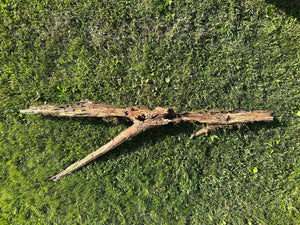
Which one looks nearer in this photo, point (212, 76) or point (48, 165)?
point (212, 76)

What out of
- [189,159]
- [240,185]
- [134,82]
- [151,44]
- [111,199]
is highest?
[151,44]

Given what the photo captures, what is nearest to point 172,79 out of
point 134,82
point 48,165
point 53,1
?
point 134,82

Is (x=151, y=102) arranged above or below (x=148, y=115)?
below

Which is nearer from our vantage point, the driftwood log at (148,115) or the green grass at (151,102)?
the driftwood log at (148,115)

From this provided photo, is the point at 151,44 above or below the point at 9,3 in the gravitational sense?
below

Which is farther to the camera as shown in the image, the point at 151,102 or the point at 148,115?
the point at 151,102

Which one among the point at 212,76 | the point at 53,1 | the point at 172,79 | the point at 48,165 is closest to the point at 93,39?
the point at 53,1

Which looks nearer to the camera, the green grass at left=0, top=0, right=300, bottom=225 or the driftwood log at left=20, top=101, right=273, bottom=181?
the driftwood log at left=20, top=101, right=273, bottom=181

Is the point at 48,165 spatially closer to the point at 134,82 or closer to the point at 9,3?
the point at 134,82
